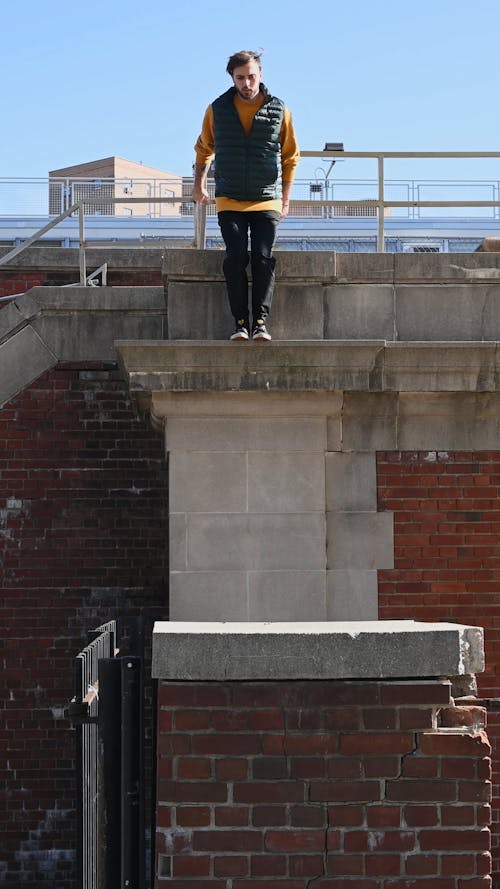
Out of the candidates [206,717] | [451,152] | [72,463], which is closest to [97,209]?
[72,463]

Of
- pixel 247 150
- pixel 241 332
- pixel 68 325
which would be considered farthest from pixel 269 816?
pixel 68 325

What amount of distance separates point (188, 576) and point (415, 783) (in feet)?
11.3

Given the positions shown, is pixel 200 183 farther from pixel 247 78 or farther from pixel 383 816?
pixel 383 816

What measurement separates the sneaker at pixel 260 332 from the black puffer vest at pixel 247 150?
0.78m

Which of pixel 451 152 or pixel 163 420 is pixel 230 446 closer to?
pixel 163 420

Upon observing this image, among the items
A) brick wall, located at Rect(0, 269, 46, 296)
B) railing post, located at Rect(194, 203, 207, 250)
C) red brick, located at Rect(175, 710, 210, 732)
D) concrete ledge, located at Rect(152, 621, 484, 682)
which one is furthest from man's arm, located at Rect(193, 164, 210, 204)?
red brick, located at Rect(175, 710, 210, 732)

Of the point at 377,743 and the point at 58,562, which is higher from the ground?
the point at 58,562

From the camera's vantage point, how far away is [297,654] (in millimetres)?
3838

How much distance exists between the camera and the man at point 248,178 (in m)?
7.00

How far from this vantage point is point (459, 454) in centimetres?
750

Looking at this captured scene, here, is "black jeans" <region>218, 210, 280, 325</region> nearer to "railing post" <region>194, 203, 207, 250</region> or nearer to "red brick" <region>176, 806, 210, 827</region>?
"railing post" <region>194, 203, 207, 250</region>

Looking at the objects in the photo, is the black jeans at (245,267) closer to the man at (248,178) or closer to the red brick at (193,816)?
the man at (248,178)

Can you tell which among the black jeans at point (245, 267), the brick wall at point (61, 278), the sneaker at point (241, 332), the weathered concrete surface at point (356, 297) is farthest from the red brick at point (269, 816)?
the brick wall at point (61, 278)

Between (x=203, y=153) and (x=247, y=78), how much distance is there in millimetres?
642
